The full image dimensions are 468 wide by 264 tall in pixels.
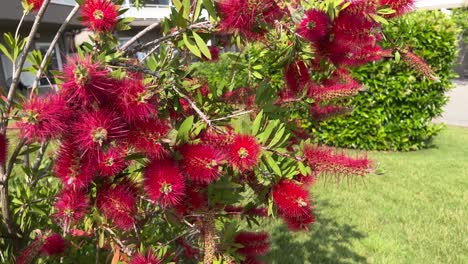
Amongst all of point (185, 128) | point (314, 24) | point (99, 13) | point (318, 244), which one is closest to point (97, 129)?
point (185, 128)

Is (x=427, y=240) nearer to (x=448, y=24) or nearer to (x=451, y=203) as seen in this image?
(x=451, y=203)

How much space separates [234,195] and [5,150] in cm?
70

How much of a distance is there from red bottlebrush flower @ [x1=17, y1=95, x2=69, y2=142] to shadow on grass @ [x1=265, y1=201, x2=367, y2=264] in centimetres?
269

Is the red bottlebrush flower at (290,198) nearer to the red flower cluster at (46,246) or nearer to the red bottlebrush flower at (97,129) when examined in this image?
the red bottlebrush flower at (97,129)

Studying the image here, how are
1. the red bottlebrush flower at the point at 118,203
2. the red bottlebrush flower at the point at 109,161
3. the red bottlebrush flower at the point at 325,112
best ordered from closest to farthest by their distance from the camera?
the red bottlebrush flower at the point at 109,161 < the red bottlebrush flower at the point at 118,203 < the red bottlebrush flower at the point at 325,112

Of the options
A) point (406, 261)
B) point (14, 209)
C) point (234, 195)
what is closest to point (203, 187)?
point (234, 195)

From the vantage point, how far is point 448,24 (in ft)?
22.7

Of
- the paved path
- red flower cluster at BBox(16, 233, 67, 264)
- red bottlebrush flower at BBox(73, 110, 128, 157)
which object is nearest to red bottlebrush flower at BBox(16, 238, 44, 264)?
red flower cluster at BBox(16, 233, 67, 264)

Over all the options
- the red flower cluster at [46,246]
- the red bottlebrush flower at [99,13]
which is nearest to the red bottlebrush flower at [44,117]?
the red bottlebrush flower at [99,13]

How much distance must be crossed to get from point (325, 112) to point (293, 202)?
83 cm

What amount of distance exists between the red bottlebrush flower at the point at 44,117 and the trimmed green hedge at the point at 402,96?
20.1 feet

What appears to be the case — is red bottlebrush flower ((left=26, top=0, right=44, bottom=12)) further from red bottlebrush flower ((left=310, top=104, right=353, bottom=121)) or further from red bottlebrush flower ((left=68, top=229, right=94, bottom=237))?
red bottlebrush flower ((left=310, top=104, right=353, bottom=121))

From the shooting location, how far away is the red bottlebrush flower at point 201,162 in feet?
3.44

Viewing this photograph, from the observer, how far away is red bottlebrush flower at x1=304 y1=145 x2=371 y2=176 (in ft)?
3.84
